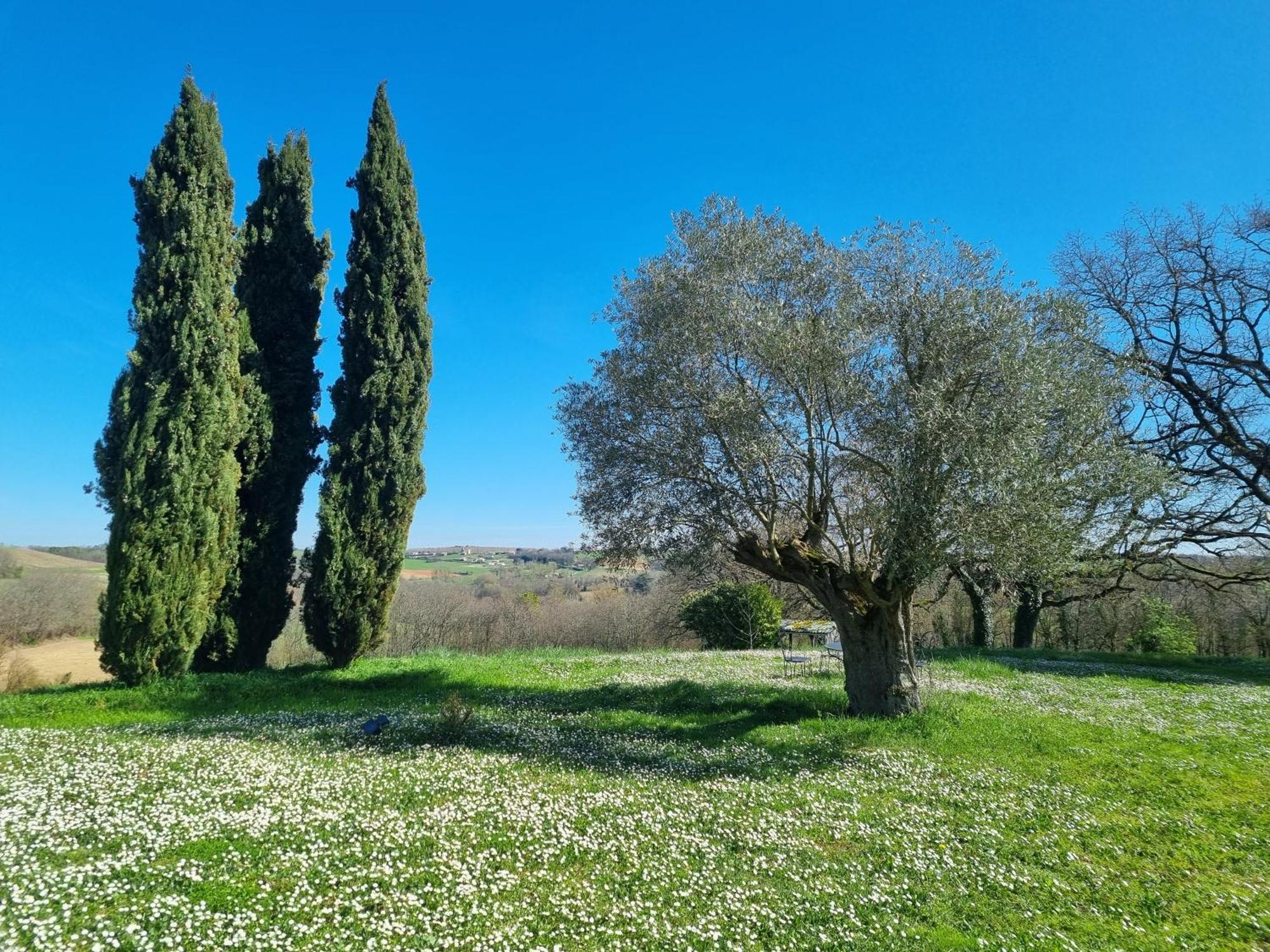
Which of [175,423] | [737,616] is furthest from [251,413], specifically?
[737,616]

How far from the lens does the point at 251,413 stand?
15.9 metres

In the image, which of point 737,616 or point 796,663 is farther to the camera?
point 737,616

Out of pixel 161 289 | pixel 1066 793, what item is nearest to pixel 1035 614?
pixel 1066 793

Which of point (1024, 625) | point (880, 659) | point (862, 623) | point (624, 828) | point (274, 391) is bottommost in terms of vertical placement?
point (1024, 625)

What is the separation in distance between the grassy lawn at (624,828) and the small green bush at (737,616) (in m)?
13.9

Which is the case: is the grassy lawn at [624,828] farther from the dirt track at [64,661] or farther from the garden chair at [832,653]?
the dirt track at [64,661]

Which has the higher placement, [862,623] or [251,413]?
[251,413]

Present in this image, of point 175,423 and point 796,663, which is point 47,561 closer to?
point 175,423

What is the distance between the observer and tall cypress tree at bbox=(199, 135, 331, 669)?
15977 mm

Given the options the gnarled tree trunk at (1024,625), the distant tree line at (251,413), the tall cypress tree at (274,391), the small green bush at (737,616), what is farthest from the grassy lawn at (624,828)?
the gnarled tree trunk at (1024,625)

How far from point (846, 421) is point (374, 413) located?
41.1 ft

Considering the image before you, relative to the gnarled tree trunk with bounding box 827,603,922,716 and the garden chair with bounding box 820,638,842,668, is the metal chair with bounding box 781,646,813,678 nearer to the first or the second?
the garden chair with bounding box 820,638,842,668

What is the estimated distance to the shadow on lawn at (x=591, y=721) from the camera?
9555 millimetres

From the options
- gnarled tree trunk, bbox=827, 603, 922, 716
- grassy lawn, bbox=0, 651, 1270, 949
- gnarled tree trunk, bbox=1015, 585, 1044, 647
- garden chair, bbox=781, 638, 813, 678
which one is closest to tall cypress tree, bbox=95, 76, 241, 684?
grassy lawn, bbox=0, 651, 1270, 949
